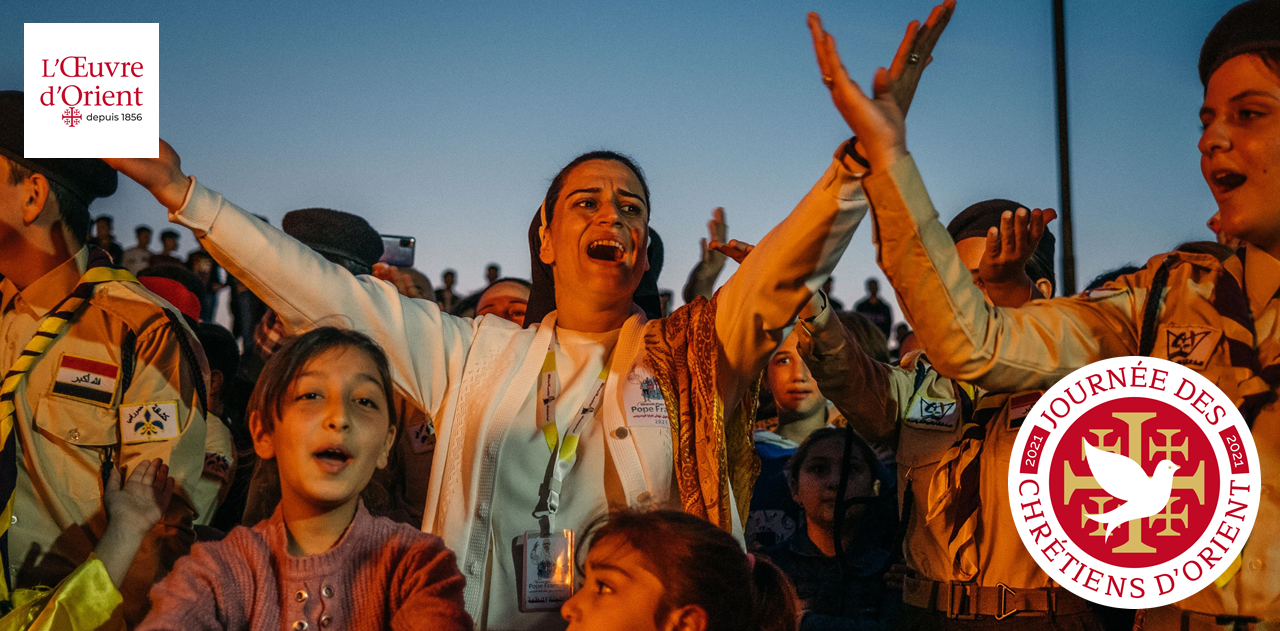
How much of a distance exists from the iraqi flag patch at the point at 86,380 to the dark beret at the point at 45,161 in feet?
1.71

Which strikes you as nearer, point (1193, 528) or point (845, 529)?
point (1193, 528)

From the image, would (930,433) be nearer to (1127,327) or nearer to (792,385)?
(1127,327)

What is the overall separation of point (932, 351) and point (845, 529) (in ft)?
5.87

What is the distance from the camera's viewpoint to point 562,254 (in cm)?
275

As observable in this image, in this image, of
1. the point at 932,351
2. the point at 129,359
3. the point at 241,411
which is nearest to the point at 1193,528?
the point at 932,351

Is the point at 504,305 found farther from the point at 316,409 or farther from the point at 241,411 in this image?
the point at 316,409

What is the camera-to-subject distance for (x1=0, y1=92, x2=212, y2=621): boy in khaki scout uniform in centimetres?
277

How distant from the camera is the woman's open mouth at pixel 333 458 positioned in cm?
213

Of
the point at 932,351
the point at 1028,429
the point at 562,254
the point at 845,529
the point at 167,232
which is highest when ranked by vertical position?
the point at 167,232

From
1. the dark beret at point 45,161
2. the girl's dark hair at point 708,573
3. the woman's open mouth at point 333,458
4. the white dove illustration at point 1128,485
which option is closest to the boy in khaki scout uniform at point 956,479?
the white dove illustration at point 1128,485

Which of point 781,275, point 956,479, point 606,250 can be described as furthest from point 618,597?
point 956,479

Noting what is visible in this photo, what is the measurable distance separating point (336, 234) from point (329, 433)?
1799 mm

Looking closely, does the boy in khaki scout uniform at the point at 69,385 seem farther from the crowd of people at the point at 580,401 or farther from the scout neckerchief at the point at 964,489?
the scout neckerchief at the point at 964,489

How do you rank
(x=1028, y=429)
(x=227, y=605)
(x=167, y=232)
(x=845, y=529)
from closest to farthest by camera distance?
(x=227, y=605) < (x=1028, y=429) < (x=845, y=529) < (x=167, y=232)
